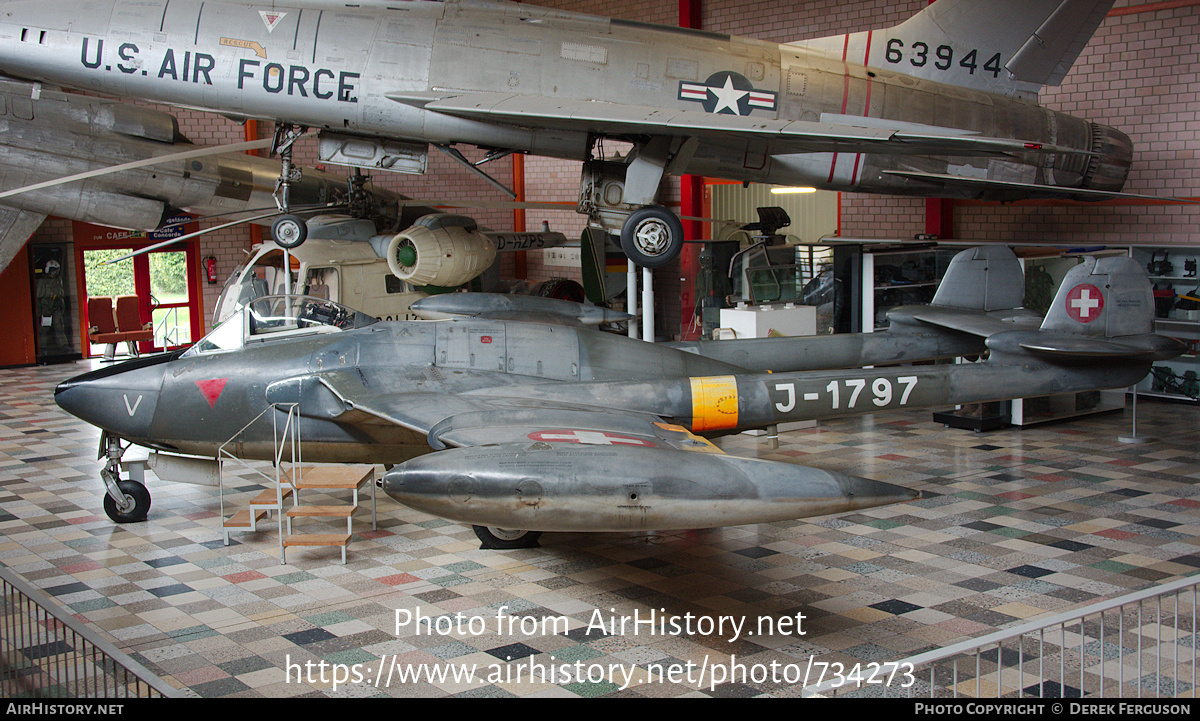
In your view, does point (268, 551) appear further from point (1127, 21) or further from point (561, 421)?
point (1127, 21)

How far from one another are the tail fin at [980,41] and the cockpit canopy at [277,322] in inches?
248

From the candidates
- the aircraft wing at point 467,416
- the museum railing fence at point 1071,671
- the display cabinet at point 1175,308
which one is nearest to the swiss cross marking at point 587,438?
the aircraft wing at point 467,416

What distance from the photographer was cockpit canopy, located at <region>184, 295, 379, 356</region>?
8.53m

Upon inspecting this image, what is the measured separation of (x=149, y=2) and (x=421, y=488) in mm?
6467

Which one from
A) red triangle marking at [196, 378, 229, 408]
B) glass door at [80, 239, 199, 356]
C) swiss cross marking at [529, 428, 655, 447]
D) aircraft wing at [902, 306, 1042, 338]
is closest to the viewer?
swiss cross marking at [529, 428, 655, 447]

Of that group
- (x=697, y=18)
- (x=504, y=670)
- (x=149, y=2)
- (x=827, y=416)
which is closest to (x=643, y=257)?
(x=827, y=416)

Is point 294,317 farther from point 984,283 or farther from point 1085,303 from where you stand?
point 1085,303

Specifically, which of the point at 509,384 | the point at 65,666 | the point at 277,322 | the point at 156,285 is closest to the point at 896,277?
the point at 509,384

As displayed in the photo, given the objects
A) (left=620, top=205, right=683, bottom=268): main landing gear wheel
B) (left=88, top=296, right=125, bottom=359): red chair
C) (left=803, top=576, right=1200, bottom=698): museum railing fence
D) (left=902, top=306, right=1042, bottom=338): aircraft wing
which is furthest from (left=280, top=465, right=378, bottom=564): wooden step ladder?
(left=88, top=296, right=125, bottom=359): red chair

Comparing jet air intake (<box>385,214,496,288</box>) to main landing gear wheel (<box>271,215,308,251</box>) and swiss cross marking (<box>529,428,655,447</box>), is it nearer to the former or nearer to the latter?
main landing gear wheel (<box>271,215,308,251</box>)

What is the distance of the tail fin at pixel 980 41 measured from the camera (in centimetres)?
1128

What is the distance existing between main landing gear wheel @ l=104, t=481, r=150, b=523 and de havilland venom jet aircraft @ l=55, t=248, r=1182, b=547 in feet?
0.04

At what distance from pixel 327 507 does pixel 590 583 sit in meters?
2.30

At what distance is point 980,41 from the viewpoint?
37.7 ft
